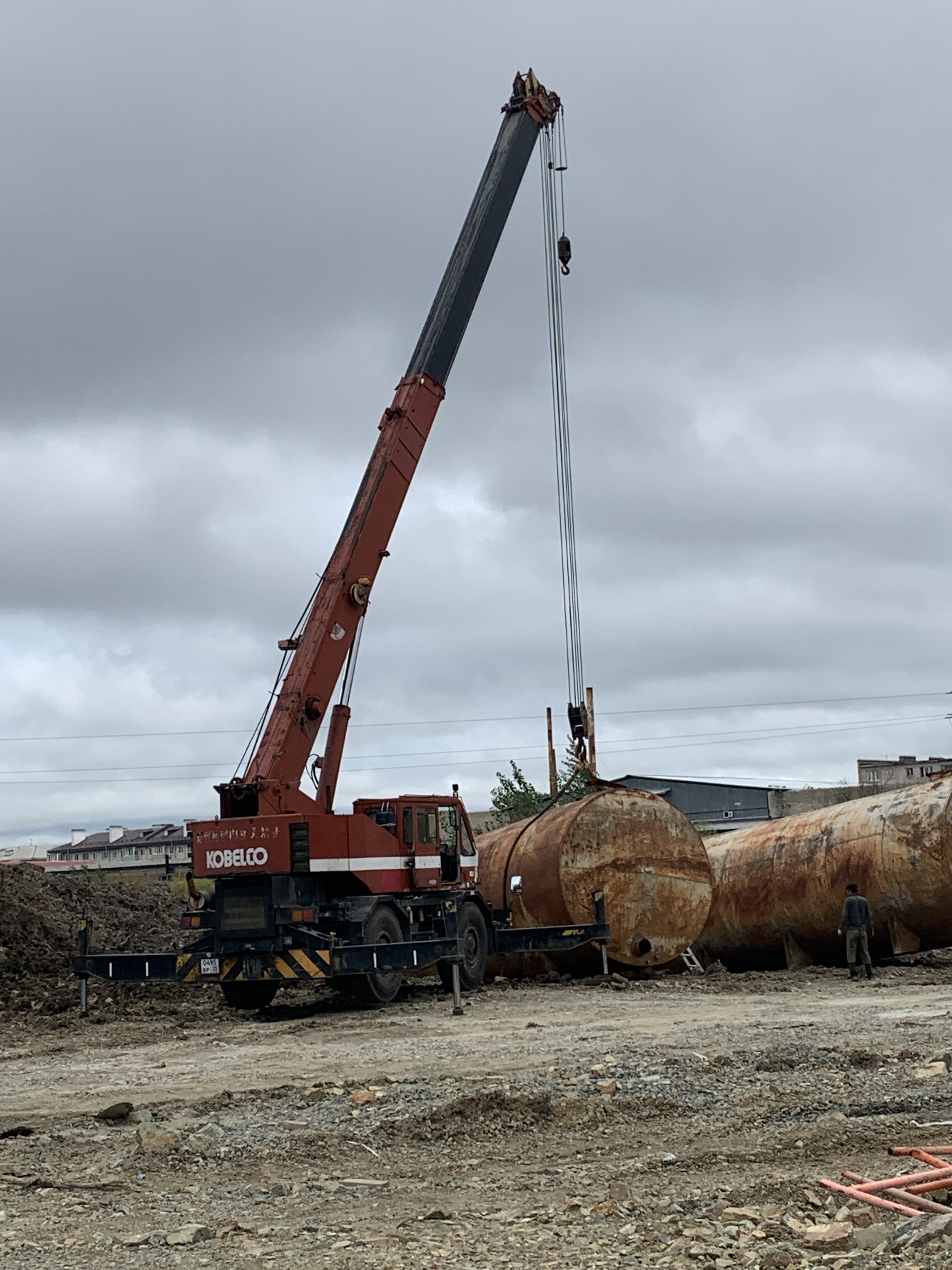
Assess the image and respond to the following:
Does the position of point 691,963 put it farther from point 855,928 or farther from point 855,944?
point 855,928

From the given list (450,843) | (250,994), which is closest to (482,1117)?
(250,994)

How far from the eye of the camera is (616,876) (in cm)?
1917

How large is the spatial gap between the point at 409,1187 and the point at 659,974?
13.4m

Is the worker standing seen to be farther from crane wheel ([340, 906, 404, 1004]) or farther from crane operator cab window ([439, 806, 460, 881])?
crane wheel ([340, 906, 404, 1004])

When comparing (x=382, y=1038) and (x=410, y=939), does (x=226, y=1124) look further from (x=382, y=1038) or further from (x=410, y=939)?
(x=410, y=939)

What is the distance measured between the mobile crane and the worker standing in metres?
3.41

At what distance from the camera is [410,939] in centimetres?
1731

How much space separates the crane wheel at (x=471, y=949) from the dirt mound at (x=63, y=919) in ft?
21.6

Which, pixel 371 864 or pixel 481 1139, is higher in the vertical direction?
pixel 371 864

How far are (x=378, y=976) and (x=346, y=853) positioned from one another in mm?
1655

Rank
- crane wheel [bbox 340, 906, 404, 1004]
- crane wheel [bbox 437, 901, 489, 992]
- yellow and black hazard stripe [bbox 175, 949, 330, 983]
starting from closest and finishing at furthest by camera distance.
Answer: yellow and black hazard stripe [bbox 175, 949, 330, 983]
crane wheel [bbox 340, 906, 404, 1004]
crane wheel [bbox 437, 901, 489, 992]

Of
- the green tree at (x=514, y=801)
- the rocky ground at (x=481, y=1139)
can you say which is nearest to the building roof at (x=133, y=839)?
the green tree at (x=514, y=801)

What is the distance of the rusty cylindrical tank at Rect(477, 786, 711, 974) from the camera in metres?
19.0

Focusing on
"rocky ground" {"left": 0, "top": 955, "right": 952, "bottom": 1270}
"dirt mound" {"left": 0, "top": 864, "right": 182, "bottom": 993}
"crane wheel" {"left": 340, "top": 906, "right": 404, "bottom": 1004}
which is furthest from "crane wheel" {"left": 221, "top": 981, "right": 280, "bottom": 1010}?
"dirt mound" {"left": 0, "top": 864, "right": 182, "bottom": 993}
